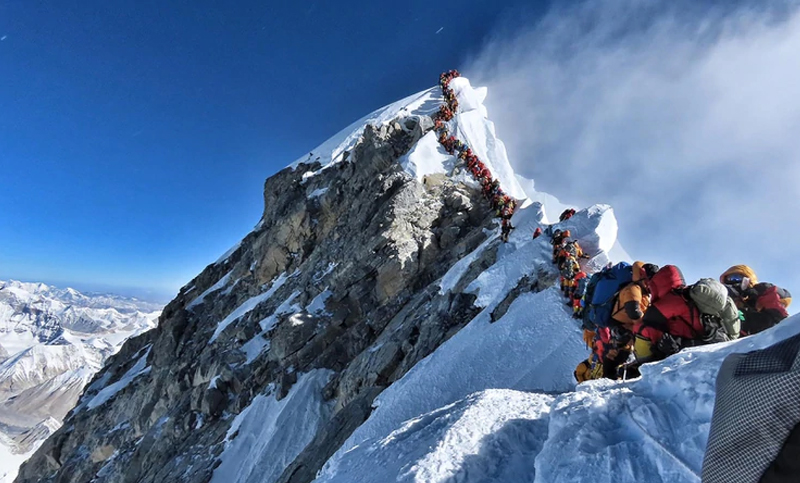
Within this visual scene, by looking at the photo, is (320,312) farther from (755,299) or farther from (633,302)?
(755,299)

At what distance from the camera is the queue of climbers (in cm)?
561

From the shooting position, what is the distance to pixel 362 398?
42.3 ft

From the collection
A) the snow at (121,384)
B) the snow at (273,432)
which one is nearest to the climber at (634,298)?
the snow at (273,432)

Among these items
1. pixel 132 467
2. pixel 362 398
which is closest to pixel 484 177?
pixel 362 398

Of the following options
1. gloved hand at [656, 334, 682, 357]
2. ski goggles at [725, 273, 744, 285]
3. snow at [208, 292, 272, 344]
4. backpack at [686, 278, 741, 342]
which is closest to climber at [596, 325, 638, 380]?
gloved hand at [656, 334, 682, 357]

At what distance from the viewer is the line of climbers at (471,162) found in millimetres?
20281

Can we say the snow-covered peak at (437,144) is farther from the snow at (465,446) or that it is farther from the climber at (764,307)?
the snow at (465,446)

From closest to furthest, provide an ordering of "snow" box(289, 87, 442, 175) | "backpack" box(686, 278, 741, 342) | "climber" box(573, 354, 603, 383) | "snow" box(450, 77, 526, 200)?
1. "backpack" box(686, 278, 741, 342)
2. "climber" box(573, 354, 603, 383)
3. "snow" box(450, 77, 526, 200)
4. "snow" box(289, 87, 442, 175)

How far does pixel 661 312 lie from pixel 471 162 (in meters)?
24.0

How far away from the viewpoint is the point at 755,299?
7191mm

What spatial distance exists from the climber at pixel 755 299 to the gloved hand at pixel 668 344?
2.71 meters

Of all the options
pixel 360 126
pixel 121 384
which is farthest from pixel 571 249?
pixel 121 384

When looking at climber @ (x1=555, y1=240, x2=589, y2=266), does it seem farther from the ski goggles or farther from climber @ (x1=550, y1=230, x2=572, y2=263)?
the ski goggles

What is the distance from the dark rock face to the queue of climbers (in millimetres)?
7213
